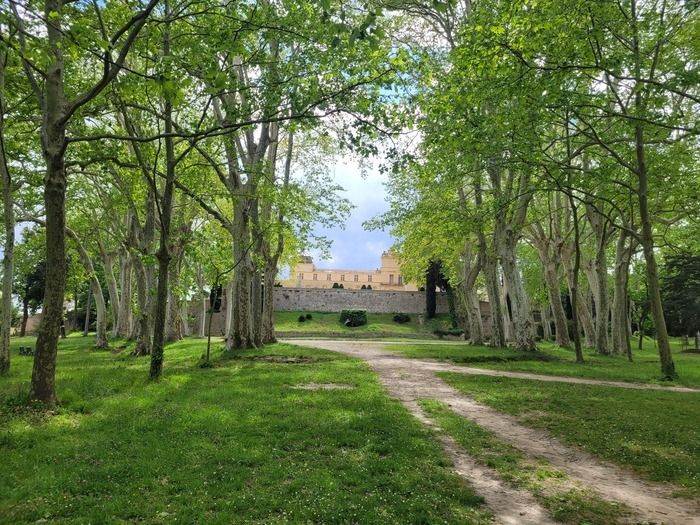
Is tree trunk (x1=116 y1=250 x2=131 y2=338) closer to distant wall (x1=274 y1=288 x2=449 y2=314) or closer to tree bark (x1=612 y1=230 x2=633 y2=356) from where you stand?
tree bark (x1=612 y1=230 x2=633 y2=356)

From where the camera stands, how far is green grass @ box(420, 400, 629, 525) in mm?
4465

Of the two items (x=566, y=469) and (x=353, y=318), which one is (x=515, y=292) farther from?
(x=353, y=318)

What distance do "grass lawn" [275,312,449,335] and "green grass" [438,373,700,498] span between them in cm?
3337

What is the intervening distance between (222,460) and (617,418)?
22.7 ft

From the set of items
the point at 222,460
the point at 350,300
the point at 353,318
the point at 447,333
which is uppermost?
the point at 350,300

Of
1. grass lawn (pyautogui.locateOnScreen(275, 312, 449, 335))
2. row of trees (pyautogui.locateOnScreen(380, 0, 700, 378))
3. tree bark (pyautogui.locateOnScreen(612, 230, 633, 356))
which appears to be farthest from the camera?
grass lawn (pyautogui.locateOnScreen(275, 312, 449, 335))

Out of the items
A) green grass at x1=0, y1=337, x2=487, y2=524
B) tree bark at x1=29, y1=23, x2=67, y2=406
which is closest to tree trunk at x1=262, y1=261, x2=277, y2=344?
green grass at x1=0, y1=337, x2=487, y2=524

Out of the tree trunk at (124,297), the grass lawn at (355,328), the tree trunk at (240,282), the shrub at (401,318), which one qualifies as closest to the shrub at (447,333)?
the grass lawn at (355,328)

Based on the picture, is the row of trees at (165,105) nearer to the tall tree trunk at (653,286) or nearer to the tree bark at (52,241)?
the tree bark at (52,241)

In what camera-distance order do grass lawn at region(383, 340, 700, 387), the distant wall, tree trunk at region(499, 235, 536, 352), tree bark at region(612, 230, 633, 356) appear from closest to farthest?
grass lawn at region(383, 340, 700, 387) < tree trunk at region(499, 235, 536, 352) < tree bark at region(612, 230, 633, 356) < the distant wall

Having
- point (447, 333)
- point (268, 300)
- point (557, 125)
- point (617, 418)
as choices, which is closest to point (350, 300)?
point (447, 333)

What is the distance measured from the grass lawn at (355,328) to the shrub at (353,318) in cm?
65

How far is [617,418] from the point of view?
858 cm

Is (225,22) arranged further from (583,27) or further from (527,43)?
(583,27)
